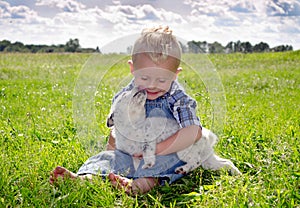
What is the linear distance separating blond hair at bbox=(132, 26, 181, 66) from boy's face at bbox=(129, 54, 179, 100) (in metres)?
0.05

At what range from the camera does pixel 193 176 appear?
155 inches

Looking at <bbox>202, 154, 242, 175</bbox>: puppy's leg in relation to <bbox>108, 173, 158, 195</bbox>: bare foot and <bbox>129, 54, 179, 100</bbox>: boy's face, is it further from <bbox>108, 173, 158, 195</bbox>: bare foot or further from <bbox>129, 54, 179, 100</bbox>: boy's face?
<bbox>129, 54, 179, 100</bbox>: boy's face

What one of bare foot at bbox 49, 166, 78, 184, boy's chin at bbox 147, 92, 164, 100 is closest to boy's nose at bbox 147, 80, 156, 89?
boy's chin at bbox 147, 92, 164, 100

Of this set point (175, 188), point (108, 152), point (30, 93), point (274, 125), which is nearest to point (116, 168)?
point (108, 152)

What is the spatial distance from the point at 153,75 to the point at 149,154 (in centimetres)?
62

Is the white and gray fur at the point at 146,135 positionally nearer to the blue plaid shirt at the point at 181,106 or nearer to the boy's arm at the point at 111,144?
the blue plaid shirt at the point at 181,106

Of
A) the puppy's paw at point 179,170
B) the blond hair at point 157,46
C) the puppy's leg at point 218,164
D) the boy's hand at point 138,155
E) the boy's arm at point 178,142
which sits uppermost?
the blond hair at point 157,46

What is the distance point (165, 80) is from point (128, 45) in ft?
1.31

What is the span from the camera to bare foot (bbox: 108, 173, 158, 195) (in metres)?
3.53

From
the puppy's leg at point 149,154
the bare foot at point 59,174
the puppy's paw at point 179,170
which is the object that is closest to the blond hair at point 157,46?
the puppy's leg at point 149,154

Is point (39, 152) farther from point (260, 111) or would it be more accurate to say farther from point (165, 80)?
point (260, 111)

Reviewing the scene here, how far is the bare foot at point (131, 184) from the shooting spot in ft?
11.6

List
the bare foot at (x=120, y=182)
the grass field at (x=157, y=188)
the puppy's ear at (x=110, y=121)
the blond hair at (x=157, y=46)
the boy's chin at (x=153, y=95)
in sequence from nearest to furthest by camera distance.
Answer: the grass field at (x=157, y=188) → the bare foot at (x=120, y=182) → the blond hair at (x=157, y=46) → the boy's chin at (x=153, y=95) → the puppy's ear at (x=110, y=121)

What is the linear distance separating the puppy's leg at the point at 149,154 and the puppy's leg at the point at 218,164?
486mm
